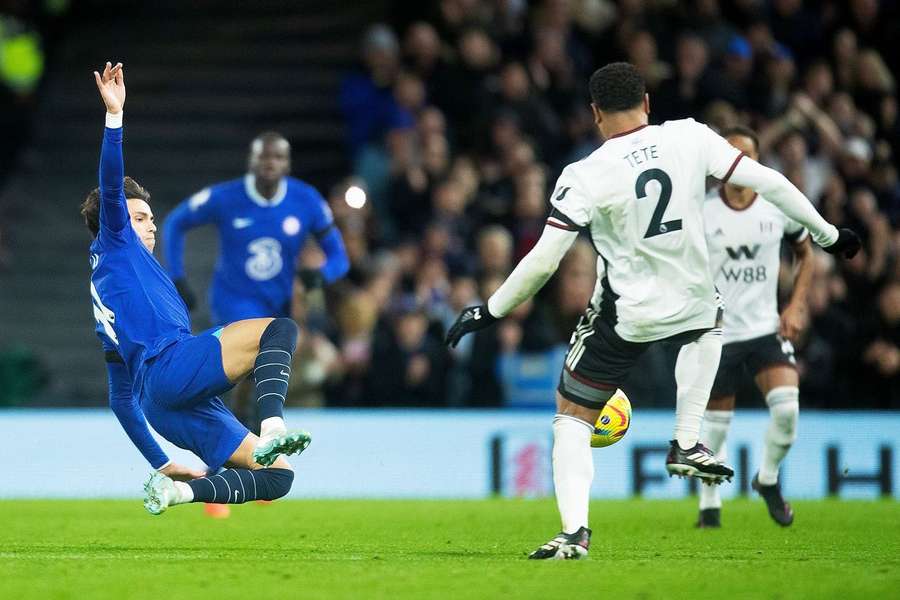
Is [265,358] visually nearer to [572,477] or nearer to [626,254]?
[572,477]

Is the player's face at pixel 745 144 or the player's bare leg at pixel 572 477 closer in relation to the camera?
the player's bare leg at pixel 572 477

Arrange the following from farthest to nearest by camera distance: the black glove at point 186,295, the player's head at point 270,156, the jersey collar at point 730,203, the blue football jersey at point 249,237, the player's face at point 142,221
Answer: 1. the blue football jersey at point 249,237
2. the player's head at point 270,156
3. the black glove at point 186,295
4. the jersey collar at point 730,203
5. the player's face at point 142,221

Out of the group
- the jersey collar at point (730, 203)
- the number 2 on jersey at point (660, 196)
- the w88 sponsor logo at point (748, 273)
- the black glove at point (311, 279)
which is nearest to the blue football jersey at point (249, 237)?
the black glove at point (311, 279)

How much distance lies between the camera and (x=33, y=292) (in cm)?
1598

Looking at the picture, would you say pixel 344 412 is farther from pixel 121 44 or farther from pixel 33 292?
pixel 121 44

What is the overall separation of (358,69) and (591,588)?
12.0 m

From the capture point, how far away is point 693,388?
7.50 m

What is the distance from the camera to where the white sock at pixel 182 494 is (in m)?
6.85

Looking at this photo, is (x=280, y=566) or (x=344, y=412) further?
(x=344, y=412)

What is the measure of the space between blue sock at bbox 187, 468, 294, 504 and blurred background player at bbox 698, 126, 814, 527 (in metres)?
3.15

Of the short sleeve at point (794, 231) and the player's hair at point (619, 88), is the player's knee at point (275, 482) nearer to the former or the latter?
the player's hair at point (619, 88)

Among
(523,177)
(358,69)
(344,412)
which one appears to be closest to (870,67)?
(523,177)

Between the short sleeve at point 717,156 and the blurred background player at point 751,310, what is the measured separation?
254 cm

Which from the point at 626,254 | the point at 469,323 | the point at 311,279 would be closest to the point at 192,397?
the point at 469,323
